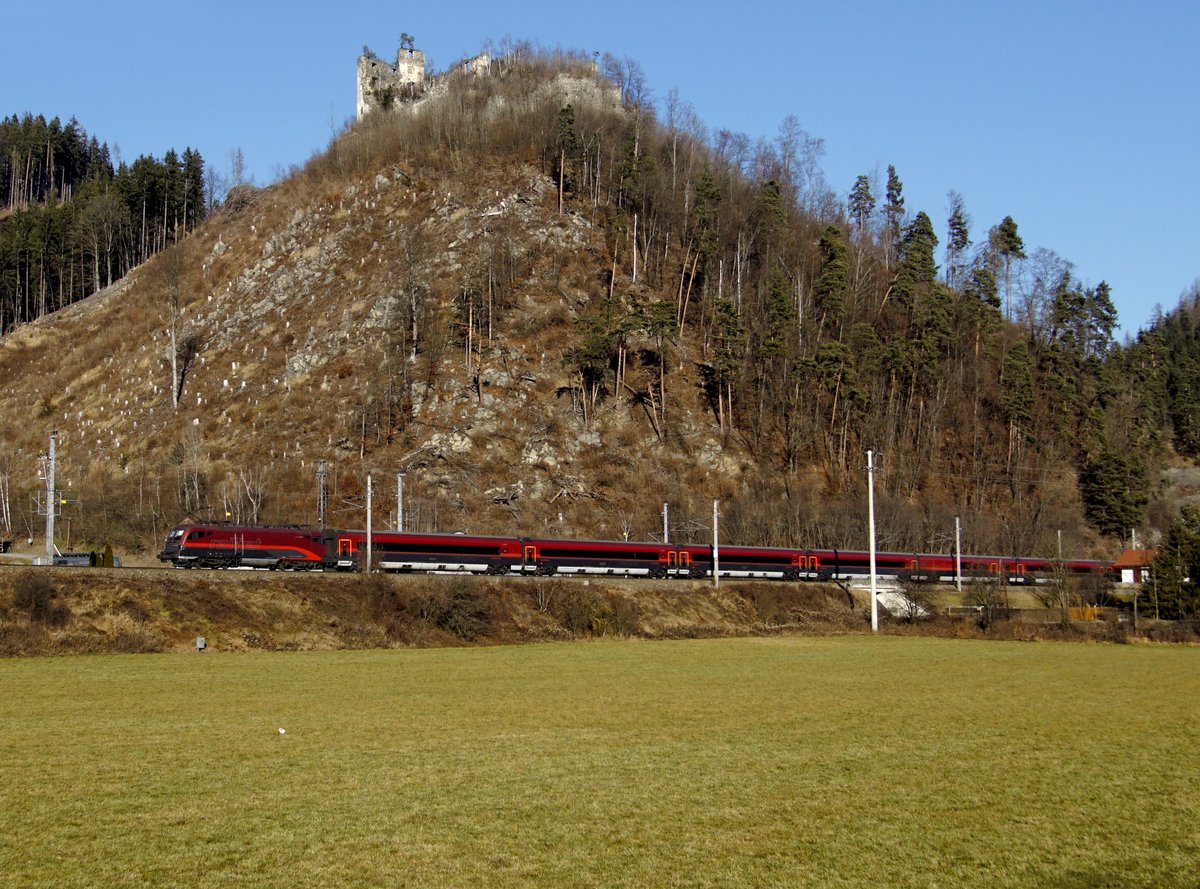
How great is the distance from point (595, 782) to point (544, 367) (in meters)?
83.2

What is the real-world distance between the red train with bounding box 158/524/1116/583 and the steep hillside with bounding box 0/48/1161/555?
10.5m

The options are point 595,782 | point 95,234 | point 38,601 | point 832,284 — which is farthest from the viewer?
point 95,234

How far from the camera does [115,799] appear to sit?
16.6 m

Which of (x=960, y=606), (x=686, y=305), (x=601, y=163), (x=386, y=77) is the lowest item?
(x=960, y=606)

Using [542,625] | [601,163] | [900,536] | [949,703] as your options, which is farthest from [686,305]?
[949,703]

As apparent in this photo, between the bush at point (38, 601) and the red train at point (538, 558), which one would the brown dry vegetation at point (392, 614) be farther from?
the red train at point (538, 558)

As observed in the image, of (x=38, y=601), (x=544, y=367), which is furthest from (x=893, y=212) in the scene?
(x=38, y=601)

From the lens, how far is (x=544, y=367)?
330 feet

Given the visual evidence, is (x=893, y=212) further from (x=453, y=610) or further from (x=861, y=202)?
(x=453, y=610)

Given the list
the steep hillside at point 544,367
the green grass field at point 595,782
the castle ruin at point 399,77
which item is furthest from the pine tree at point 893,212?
the green grass field at point 595,782

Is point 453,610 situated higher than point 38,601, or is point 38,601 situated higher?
point 38,601

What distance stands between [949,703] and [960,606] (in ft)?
147

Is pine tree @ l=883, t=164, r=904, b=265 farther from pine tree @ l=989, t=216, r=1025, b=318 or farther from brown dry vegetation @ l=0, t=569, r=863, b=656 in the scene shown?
brown dry vegetation @ l=0, t=569, r=863, b=656

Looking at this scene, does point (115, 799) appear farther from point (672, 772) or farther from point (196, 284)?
point (196, 284)
